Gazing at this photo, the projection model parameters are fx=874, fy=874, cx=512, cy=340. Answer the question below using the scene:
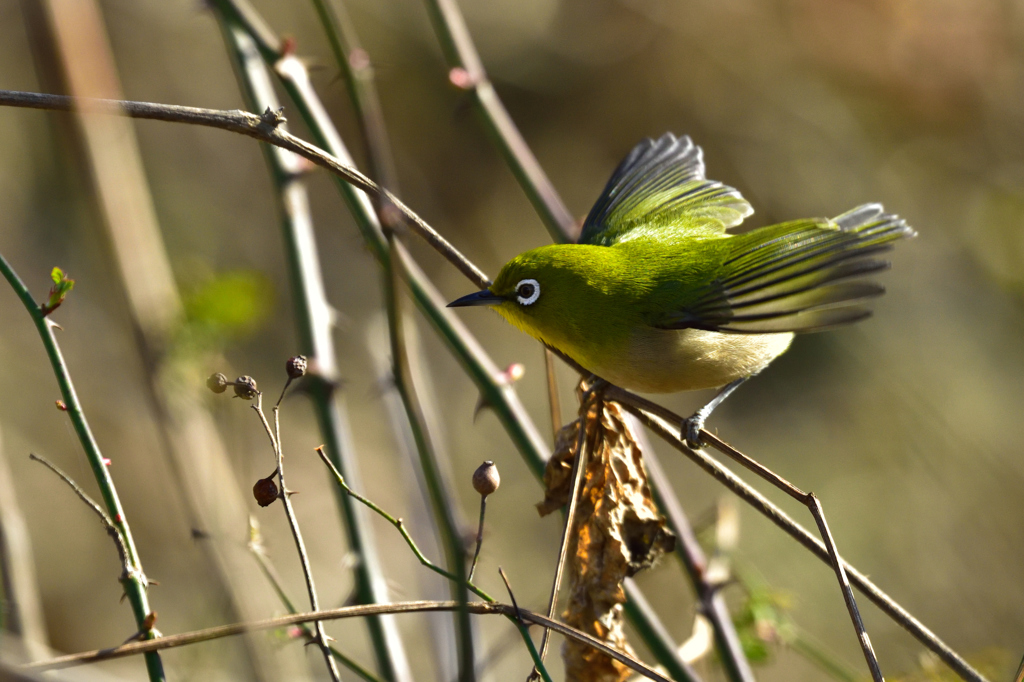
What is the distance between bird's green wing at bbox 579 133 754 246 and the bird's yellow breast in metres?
0.66

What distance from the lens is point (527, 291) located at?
3.04m

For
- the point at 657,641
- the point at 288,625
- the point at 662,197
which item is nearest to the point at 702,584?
the point at 657,641

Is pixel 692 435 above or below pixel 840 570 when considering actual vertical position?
above

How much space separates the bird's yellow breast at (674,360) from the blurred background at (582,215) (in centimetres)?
329

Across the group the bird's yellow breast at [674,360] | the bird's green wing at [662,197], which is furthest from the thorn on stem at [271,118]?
the bird's green wing at [662,197]

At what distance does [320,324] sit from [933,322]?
6.32m

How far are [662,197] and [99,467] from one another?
→ 2.65 m

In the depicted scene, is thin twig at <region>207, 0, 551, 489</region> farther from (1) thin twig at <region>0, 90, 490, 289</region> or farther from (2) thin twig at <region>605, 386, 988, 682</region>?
(1) thin twig at <region>0, 90, 490, 289</region>

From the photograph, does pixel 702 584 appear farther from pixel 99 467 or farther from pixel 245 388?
pixel 99 467

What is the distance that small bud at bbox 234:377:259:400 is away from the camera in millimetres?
1934

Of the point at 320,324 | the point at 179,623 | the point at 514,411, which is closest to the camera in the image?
the point at 514,411

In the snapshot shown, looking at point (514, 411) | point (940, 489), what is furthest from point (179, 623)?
point (940, 489)

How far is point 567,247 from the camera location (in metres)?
3.08

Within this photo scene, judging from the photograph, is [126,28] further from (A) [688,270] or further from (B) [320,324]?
(A) [688,270]
